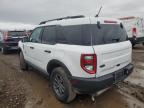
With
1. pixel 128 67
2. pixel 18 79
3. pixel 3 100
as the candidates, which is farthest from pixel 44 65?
pixel 128 67

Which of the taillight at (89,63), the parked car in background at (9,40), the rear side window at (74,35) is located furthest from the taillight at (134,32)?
the taillight at (89,63)

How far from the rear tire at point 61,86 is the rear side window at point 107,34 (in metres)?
1.05

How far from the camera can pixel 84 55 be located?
3.12 m

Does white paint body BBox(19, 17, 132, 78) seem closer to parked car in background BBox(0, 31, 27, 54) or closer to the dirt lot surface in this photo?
the dirt lot surface

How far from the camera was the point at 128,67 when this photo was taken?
13.3 feet

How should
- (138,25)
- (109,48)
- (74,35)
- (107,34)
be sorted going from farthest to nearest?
1. (138,25)
2. (107,34)
3. (74,35)
4. (109,48)

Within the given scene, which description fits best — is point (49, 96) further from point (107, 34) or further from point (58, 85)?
point (107, 34)

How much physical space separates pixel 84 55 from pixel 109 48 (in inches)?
24.1

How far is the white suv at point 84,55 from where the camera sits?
3205mm

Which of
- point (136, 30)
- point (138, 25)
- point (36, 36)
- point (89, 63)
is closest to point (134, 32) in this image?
point (136, 30)

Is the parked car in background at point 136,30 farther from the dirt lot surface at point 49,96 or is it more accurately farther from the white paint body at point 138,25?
the dirt lot surface at point 49,96

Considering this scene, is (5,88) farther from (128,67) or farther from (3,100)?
(128,67)

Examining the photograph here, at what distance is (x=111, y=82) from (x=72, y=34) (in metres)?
1.30

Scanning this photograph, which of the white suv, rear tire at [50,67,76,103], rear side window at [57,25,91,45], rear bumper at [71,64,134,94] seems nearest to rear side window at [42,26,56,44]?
the white suv
